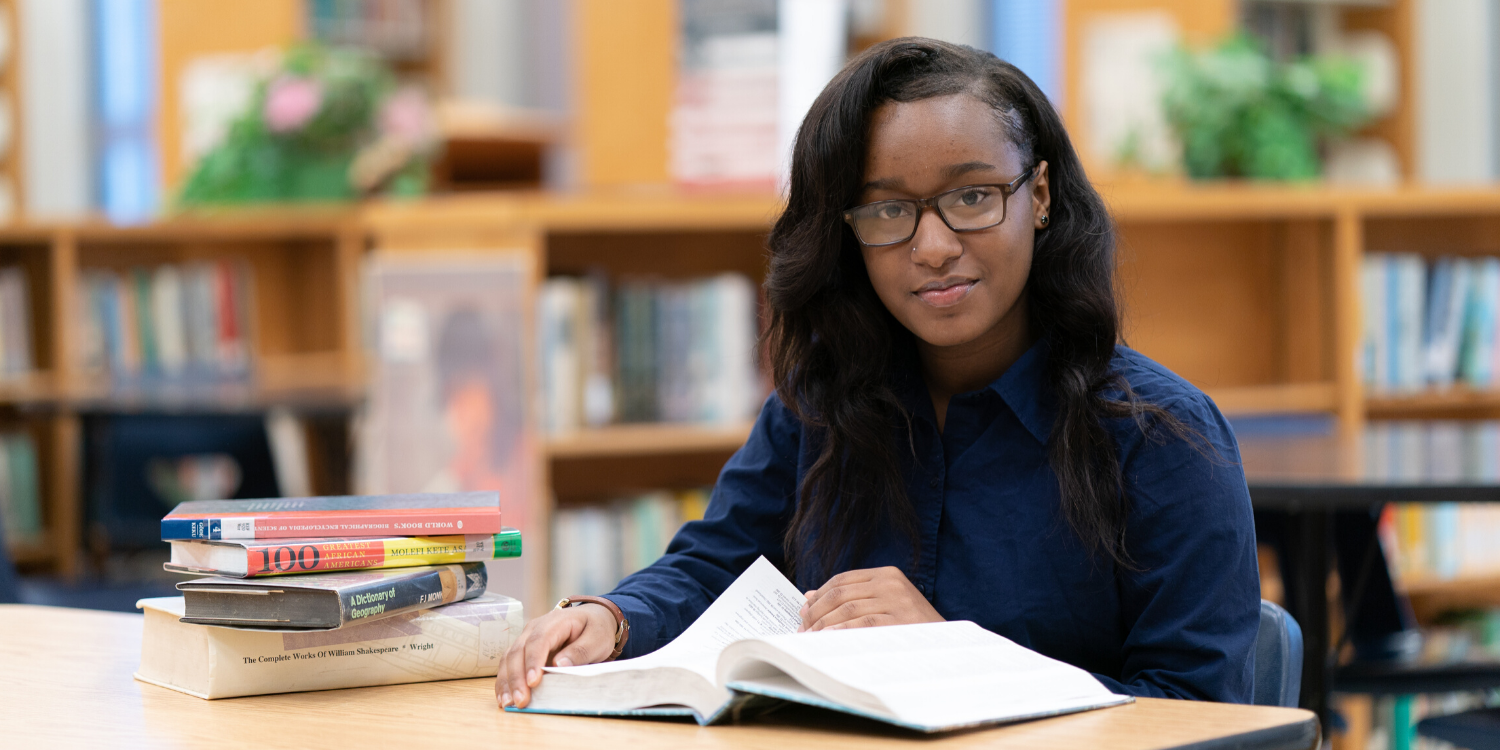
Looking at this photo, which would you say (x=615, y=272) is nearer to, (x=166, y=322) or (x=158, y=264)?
(x=166, y=322)

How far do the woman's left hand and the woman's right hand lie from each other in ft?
0.61

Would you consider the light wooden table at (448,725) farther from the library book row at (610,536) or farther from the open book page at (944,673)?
the library book row at (610,536)

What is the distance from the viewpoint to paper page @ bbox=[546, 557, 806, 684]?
118 cm

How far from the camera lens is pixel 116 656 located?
1389 mm

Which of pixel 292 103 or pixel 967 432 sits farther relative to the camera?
pixel 292 103

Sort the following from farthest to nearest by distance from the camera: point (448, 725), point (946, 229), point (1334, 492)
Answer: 1. point (1334, 492)
2. point (946, 229)
3. point (448, 725)

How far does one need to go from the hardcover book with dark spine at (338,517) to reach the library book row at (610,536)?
190cm

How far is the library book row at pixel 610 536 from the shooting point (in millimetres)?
3215

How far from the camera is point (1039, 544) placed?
1328mm

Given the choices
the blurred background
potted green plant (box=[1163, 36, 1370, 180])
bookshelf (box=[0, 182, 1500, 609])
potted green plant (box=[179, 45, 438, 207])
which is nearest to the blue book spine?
the blurred background

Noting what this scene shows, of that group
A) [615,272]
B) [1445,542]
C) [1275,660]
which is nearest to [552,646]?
[1275,660]

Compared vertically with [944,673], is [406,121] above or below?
above

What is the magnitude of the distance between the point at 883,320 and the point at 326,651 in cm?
63

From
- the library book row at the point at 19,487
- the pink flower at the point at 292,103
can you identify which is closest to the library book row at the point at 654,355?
the pink flower at the point at 292,103
